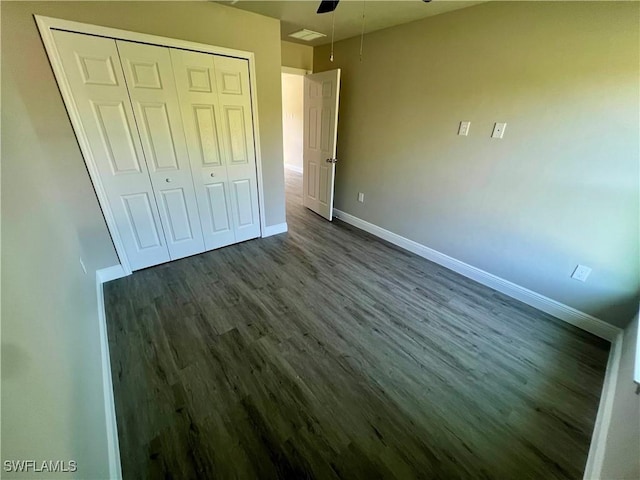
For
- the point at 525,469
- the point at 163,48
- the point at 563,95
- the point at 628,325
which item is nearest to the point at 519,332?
the point at 628,325

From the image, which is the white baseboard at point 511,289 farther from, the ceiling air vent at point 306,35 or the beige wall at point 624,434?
the ceiling air vent at point 306,35

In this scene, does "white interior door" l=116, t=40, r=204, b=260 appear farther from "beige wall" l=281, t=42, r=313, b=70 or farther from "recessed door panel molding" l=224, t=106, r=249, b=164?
"beige wall" l=281, t=42, r=313, b=70

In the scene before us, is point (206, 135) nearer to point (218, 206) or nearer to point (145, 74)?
point (145, 74)

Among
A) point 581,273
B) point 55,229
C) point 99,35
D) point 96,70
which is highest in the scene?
point 99,35

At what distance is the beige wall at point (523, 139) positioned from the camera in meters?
1.72

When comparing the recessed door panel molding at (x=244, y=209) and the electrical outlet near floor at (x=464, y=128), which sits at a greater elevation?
the electrical outlet near floor at (x=464, y=128)

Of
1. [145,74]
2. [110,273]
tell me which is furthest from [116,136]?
[110,273]

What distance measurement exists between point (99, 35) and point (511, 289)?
3.97 meters

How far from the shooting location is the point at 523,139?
209 centimetres

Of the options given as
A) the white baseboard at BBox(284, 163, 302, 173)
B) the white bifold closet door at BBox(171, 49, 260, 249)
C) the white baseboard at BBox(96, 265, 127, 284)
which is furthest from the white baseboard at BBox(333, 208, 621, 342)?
the white baseboard at BBox(284, 163, 302, 173)

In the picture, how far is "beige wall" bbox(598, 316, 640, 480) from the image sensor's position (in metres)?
0.95

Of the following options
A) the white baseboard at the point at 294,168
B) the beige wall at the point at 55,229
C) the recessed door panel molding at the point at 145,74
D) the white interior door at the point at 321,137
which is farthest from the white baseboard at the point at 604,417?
the white baseboard at the point at 294,168

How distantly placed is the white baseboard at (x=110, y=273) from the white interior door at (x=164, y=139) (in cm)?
46

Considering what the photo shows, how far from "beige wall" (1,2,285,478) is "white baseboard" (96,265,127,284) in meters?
0.06
